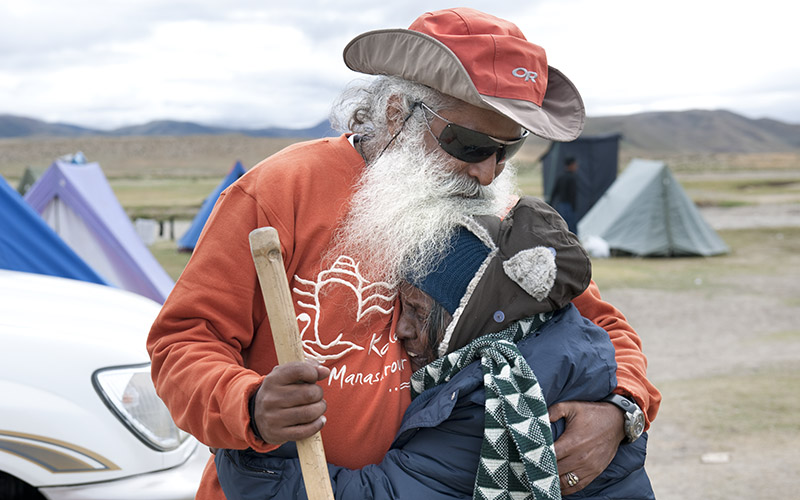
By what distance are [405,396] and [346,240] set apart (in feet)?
1.30

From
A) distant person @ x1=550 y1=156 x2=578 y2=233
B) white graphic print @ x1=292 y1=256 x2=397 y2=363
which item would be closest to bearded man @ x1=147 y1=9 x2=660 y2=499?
white graphic print @ x1=292 y1=256 x2=397 y2=363

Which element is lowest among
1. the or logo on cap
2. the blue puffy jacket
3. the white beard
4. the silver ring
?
the silver ring

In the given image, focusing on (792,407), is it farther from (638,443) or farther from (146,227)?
(146,227)

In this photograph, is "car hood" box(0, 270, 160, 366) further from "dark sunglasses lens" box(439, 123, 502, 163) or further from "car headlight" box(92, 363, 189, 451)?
"dark sunglasses lens" box(439, 123, 502, 163)

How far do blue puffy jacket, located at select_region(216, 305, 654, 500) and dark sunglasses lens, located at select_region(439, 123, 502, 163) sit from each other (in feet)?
1.59

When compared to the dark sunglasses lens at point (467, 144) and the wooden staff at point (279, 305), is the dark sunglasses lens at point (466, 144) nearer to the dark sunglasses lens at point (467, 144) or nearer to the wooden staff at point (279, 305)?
the dark sunglasses lens at point (467, 144)

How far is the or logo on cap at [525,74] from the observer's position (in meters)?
1.80

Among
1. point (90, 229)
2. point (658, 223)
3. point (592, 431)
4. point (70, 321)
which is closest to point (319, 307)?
point (592, 431)

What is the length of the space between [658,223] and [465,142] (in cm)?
1432

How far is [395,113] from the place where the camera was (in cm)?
192

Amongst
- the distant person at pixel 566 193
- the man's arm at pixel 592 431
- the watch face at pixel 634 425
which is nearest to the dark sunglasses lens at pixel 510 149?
the man's arm at pixel 592 431

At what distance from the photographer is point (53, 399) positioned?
96.0 inches

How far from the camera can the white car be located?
2.40m

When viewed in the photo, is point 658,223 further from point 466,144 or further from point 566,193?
point 466,144
